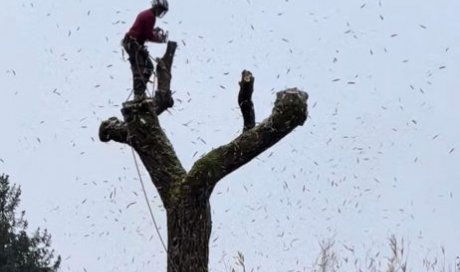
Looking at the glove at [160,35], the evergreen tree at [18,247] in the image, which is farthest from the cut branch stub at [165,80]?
the evergreen tree at [18,247]

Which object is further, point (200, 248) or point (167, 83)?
point (167, 83)

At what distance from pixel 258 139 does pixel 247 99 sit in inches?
19.3

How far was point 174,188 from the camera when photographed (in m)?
7.38

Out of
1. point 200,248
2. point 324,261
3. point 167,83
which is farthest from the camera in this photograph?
point 324,261

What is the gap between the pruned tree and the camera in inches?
284

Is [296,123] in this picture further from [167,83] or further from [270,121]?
[167,83]

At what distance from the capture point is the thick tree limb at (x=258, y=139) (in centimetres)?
745

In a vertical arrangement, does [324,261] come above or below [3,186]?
below

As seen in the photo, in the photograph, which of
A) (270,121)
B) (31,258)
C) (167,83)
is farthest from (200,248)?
(31,258)

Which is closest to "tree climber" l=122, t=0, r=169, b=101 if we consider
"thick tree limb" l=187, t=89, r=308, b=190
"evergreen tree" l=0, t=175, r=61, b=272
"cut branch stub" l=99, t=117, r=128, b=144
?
"cut branch stub" l=99, t=117, r=128, b=144

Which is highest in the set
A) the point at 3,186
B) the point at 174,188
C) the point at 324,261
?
the point at 3,186

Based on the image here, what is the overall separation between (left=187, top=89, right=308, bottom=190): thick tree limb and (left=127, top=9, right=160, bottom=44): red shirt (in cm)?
139

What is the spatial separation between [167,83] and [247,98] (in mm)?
783

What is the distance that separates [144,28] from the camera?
8312mm
